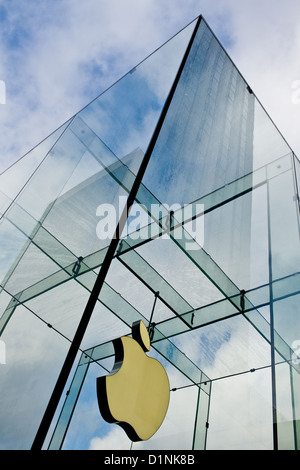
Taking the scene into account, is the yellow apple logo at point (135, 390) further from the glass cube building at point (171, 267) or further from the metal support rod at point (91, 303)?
the glass cube building at point (171, 267)

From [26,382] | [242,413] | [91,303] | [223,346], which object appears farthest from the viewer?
[223,346]

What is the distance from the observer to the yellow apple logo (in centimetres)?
117

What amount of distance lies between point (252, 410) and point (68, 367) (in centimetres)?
118

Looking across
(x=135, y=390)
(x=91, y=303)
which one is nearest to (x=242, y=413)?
(x=135, y=390)

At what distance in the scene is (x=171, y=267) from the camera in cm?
220

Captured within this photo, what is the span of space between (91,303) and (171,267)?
104 cm

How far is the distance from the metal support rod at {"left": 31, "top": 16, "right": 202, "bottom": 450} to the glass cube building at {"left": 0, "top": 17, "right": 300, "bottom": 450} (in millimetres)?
18

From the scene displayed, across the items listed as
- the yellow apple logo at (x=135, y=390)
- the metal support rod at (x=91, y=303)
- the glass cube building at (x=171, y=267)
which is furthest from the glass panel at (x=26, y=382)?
the metal support rod at (x=91, y=303)

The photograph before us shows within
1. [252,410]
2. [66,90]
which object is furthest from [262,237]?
[66,90]

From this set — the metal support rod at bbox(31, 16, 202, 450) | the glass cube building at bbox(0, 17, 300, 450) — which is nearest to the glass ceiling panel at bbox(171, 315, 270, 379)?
the glass cube building at bbox(0, 17, 300, 450)

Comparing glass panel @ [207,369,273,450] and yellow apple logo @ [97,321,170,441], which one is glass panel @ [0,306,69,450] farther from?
glass panel @ [207,369,273,450]

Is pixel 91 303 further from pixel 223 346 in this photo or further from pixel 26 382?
pixel 223 346

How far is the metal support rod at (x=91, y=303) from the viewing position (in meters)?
0.95

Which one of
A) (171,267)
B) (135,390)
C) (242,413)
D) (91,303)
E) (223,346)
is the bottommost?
(135,390)
